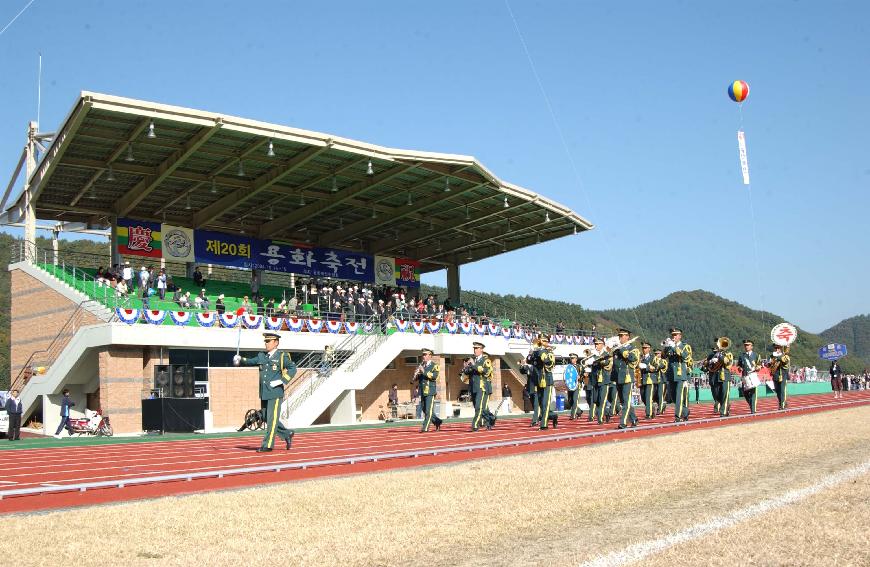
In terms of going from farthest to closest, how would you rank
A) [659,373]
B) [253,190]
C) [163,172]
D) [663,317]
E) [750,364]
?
1. [663,317]
2. [253,190]
3. [163,172]
4. [750,364]
5. [659,373]

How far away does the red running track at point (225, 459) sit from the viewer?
9.75m

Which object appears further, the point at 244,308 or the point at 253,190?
the point at 253,190

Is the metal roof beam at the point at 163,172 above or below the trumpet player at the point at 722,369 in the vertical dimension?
above

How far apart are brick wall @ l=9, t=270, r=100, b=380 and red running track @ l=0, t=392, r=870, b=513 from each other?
13.2 metres

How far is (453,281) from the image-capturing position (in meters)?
50.7

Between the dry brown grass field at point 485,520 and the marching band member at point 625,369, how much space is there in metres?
7.42

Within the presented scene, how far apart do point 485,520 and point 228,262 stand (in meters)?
33.1

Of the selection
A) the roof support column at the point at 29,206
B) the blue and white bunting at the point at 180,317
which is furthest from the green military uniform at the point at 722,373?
the roof support column at the point at 29,206

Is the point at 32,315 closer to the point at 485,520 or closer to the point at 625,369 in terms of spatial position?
the point at 625,369

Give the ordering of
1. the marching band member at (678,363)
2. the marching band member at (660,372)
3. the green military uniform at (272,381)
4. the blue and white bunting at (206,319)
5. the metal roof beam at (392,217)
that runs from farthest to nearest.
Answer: the metal roof beam at (392,217), the blue and white bunting at (206,319), the marching band member at (660,372), the marching band member at (678,363), the green military uniform at (272,381)

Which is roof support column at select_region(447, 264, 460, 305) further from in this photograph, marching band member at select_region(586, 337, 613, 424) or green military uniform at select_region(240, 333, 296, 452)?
green military uniform at select_region(240, 333, 296, 452)

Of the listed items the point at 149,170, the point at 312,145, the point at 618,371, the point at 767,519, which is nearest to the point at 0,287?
the point at 149,170

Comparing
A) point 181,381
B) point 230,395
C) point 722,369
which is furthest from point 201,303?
point 722,369

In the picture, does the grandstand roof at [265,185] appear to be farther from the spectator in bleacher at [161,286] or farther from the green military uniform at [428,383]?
the green military uniform at [428,383]
